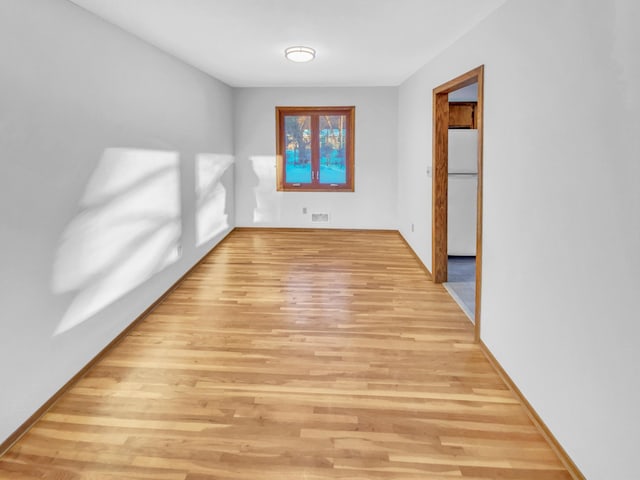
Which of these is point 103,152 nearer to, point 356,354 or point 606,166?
point 356,354

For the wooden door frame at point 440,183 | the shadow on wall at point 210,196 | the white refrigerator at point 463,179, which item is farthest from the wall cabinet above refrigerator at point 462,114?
the shadow on wall at point 210,196

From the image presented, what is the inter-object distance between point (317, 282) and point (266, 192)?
3.28 metres

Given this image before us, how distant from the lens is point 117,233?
11.2 ft

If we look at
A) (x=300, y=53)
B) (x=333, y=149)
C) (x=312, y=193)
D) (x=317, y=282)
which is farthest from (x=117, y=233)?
(x=333, y=149)

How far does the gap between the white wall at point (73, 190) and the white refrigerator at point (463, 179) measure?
3263mm

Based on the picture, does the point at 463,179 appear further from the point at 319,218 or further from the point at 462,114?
the point at 319,218

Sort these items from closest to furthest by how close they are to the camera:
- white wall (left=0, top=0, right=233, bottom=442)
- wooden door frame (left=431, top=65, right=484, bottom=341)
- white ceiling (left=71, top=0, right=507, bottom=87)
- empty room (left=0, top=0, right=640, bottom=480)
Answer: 1. empty room (left=0, top=0, right=640, bottom=480)
2. white wall (left=0, top=0, right=233, bottom=442)
3. white ceiling (left=71, top=0, right=507, bottom=87)
4. wooden door frame (left=431, top=65, right=484, bottom=341)

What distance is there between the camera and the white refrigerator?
5.70m

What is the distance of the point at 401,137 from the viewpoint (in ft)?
23.6

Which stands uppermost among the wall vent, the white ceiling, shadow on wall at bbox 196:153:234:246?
the white ceiling

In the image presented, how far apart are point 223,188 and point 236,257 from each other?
4.64 ft

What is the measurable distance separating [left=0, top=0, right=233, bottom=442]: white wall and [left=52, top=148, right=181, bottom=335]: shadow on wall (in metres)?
0.01

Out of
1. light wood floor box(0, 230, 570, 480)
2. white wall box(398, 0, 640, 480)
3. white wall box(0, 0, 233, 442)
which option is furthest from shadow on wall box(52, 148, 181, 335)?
white wall box(398, 0, 640, 480)

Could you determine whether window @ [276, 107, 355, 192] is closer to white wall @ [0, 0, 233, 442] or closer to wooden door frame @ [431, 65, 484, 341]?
wooden door frame @ [431, 65, 484, 341]
